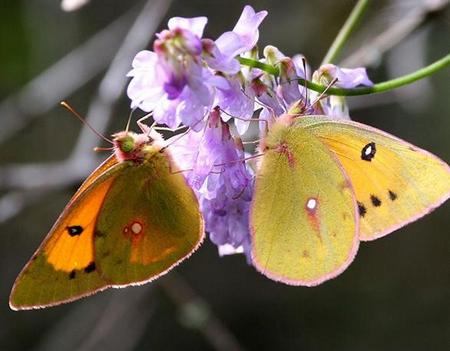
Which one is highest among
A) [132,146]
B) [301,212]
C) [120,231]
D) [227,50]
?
[227,50]

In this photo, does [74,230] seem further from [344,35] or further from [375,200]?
[344,35]

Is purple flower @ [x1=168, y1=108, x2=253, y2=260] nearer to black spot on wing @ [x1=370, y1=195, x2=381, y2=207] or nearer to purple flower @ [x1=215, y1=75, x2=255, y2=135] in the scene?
purple flower @ [x1=215, y1=75, x2=255, y2=135]

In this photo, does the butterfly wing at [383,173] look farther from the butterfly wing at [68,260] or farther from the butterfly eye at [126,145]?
the butterfly wing at [68,260]

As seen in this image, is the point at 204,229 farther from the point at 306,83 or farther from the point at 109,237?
the point at 306,83

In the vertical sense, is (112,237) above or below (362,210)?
above

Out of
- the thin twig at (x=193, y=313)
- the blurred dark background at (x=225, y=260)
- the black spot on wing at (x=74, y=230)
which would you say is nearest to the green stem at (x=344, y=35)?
the black spot on wing at (x=74, y=230)

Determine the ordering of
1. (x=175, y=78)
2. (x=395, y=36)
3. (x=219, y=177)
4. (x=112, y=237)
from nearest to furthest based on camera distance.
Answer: (x=175, y=78) < (x=219, y=177) < (x=112, y=237) < (x=395, y=36)

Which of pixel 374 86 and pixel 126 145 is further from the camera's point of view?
pixel 126 145

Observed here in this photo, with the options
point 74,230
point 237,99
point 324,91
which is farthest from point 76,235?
point 324,91
